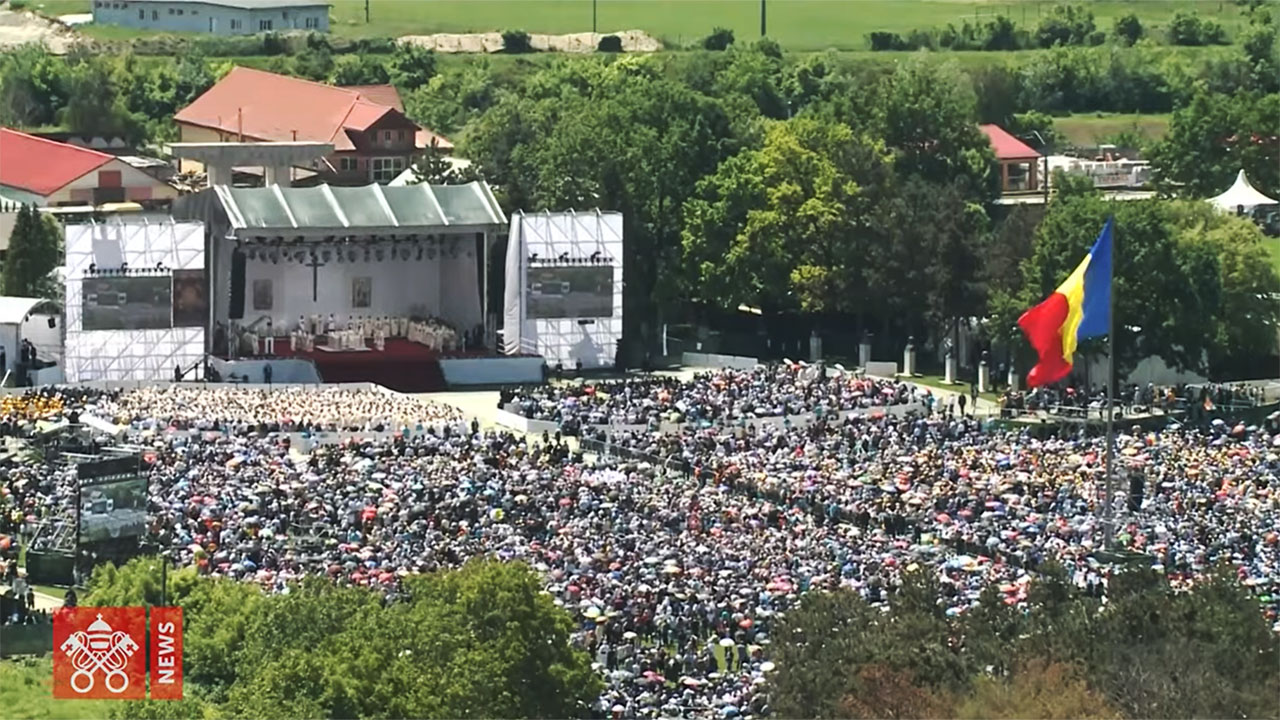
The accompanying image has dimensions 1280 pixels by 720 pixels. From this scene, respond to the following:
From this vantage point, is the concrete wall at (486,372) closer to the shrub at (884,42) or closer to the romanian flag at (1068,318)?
the romanian flag at (1068,318)

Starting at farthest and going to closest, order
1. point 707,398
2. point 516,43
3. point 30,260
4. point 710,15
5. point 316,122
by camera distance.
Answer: point 710,15 → point 516,43 → point 316,122 → point 30,260 → point 707,398

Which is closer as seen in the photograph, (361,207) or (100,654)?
(100,654)

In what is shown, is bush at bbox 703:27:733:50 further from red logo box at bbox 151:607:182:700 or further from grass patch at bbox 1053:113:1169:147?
red logo box at bbox 151:607:182:700

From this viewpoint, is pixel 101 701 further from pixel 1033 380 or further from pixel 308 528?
pixel 1033 380

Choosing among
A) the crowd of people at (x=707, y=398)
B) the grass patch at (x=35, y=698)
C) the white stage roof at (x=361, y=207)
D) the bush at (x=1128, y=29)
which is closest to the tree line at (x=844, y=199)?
the white stage roof at (x=361, y=207)

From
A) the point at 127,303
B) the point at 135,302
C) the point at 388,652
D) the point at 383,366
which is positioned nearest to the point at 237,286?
the point at 135,302

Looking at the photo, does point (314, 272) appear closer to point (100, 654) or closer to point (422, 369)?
point (422, 369)

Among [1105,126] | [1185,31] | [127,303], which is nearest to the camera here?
[127,303]
